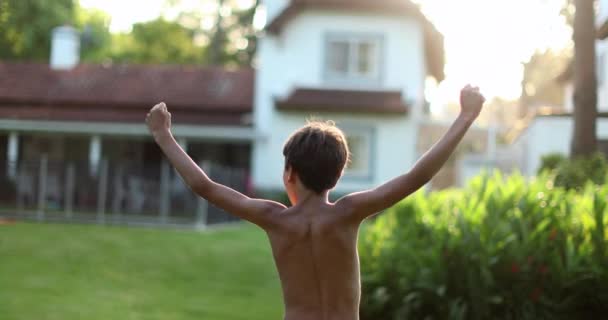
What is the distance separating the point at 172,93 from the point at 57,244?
50.9 ft

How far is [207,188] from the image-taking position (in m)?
3.33

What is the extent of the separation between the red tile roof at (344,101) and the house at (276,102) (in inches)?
1.3

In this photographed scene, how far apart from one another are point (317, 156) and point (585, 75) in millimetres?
9405

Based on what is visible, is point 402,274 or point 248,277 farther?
point 248,277

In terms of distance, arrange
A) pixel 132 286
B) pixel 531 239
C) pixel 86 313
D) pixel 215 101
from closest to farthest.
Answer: pixel 531 239 < pixel 86 313 < pixel 132 286 < pixel 215 101

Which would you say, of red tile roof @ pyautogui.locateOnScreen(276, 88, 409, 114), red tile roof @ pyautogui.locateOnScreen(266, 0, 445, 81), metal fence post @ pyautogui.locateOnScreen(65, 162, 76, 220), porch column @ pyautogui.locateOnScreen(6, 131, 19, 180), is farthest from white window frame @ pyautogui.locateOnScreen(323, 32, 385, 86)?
porch column @ pyautogui.locateOnScreen(6, 131, 19, 180)

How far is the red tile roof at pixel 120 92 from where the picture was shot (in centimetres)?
2970

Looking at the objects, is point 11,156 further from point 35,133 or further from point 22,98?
point 22,98

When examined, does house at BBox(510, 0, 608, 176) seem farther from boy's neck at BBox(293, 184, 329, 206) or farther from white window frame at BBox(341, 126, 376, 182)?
boy's neck at BBox(293, 184, 329, 206)

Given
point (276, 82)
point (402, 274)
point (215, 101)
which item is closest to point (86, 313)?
point (402, 274)

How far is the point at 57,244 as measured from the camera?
15391 mm

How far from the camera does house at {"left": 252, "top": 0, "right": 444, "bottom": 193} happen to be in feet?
88.3

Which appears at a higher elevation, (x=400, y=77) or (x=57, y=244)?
(x=400, y=77)

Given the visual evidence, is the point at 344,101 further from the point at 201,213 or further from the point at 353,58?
the point at 201,213
